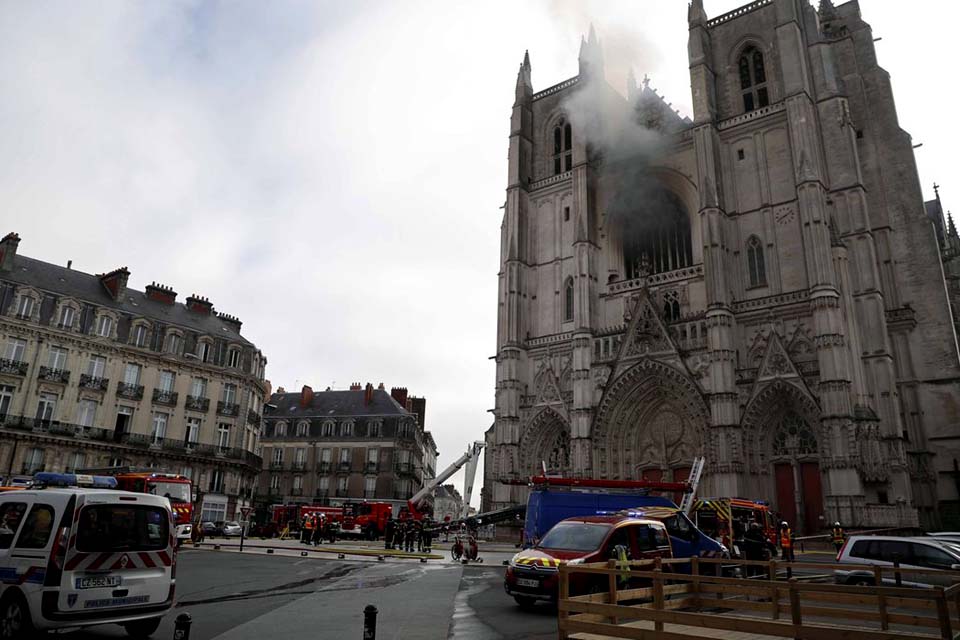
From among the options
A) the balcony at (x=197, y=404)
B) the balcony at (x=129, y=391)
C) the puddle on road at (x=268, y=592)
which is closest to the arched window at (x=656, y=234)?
the puddle on road at (x=268, y=592)

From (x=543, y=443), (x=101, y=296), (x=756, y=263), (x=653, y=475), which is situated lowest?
(x=653, y=475)

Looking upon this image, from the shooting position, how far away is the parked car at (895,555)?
33.5 feet

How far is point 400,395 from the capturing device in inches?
2162

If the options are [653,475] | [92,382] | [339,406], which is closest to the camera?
[653,475]

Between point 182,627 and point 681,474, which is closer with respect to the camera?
point 182,627

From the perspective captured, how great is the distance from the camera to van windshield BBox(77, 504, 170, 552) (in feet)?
22.7

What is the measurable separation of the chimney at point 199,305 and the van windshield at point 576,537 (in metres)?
34.7

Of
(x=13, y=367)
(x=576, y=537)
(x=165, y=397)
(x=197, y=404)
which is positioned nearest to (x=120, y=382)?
(x=165, y=397)

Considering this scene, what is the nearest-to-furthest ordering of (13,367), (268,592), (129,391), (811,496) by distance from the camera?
1. (268,592)
2. (811,496)
3. (13,367)
4. (129,391)

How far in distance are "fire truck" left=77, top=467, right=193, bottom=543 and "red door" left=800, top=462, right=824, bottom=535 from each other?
23.6 m

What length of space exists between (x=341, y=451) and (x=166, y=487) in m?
26.8

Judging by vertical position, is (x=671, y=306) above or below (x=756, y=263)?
below

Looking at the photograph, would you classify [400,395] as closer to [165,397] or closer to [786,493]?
[165,397]

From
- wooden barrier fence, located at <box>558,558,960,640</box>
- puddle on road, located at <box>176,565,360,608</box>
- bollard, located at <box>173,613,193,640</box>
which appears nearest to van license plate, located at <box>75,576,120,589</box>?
bollard, located at <box>173,613,193,640</box>
